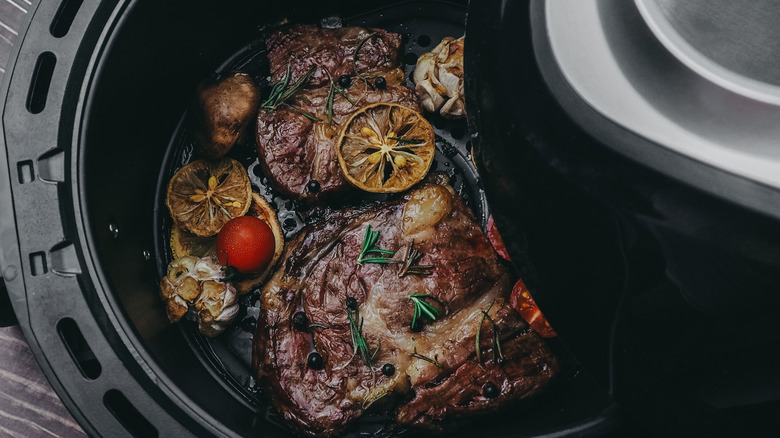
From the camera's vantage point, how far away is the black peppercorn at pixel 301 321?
1.59 metres

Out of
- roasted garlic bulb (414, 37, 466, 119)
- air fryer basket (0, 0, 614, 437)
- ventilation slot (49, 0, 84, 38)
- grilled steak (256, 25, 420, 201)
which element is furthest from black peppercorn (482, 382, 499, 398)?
ventilation slot (49, 0, 84, 38)

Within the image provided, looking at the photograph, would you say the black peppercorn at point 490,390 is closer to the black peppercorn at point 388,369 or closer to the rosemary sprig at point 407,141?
the black peppercorn at point 388,369

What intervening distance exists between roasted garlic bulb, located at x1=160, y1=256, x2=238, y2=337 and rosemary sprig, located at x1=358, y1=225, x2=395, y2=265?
0.41 metres

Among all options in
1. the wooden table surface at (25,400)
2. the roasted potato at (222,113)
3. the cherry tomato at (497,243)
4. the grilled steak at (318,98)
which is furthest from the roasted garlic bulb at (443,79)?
the wooden table surface at (25,400)

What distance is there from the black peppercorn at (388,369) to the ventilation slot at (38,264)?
893mm

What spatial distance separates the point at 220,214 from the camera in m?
1.71

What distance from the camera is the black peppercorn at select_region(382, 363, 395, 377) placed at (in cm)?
156

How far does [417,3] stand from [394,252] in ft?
3.03

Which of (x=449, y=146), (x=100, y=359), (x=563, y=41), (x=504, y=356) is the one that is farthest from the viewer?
(x=449, y=146)

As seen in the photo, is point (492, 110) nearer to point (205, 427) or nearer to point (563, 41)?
point (563, 41)

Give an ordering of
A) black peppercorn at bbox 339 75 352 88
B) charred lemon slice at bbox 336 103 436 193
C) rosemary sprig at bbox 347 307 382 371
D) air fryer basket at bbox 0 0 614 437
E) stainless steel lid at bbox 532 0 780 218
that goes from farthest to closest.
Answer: black peppercorn at bbox 339 75 352 88 < charred lemon slice at bbox 336 103 436 193 < rosemary sprig at bbox 347 307 382 371 < air fryer basket at bbox 0 0 614 437 < stainless steel lid at bbox 532 0 780 218

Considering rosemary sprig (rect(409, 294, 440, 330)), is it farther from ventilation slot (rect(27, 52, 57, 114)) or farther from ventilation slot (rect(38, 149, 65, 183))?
ventilation slot (rect(27, 52, 57, 114))

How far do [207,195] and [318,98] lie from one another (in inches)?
18.3

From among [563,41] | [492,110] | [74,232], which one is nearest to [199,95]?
[74,232]
